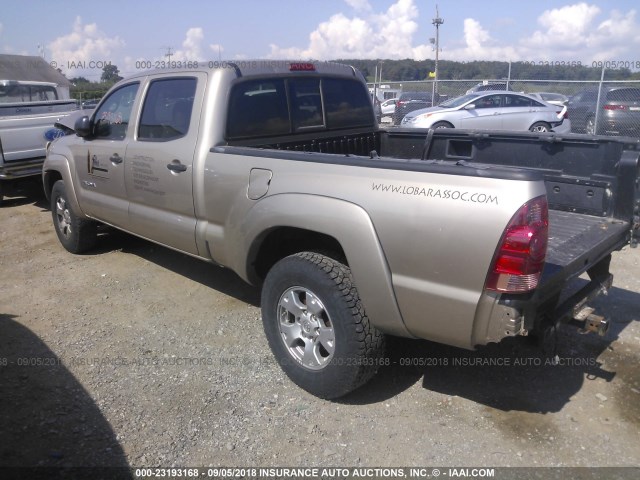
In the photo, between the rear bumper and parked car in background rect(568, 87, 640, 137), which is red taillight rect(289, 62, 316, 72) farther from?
parked car in background rect(568, 87, 640, 137)

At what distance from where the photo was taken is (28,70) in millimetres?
13320

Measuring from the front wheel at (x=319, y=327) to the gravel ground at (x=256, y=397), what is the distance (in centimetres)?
20

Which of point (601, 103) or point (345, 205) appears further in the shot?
point (601, 103)

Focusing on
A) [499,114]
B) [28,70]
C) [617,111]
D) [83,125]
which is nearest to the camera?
[83,125]

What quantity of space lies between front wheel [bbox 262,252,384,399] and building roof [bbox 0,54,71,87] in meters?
11.6

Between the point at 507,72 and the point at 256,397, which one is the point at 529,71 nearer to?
the point at 507,72

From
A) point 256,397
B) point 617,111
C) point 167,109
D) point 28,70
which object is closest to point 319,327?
point 256,397

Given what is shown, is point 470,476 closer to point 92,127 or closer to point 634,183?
point 634,183

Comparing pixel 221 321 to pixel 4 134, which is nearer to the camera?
pixel 221 321

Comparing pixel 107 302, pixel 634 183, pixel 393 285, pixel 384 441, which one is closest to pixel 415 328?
pixel 393 285

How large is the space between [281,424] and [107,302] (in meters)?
2.43

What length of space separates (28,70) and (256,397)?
13.0 meters

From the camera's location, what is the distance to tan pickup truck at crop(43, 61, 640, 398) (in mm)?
2531

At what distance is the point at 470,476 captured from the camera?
2748 mm
